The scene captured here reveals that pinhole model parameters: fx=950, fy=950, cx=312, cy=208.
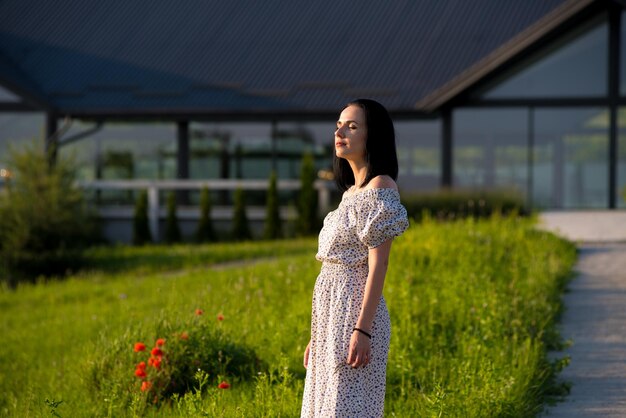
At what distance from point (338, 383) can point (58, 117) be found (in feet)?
62.0

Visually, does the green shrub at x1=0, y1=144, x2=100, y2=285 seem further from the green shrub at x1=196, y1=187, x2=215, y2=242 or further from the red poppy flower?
the red poppy flower

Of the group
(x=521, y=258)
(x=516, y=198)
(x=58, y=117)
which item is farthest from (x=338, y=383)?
(x=58, y=117)

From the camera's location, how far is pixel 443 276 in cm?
898

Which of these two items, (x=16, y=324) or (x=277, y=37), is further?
(x=277, y=37)

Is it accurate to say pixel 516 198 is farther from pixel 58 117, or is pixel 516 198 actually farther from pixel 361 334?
pixel 361 334

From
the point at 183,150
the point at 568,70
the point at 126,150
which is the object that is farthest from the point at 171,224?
the point at 568,70

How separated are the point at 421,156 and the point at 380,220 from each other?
672 inches

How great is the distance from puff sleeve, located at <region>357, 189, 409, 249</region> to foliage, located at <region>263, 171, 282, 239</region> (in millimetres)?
15650

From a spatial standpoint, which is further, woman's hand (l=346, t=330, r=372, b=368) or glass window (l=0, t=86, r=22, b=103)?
glass window (l=0, t=86, r=22, b=103)

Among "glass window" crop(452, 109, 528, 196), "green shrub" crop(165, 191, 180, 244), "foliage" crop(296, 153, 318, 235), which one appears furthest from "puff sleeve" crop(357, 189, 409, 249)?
"glass window" crop(452, 109, 528, 196)

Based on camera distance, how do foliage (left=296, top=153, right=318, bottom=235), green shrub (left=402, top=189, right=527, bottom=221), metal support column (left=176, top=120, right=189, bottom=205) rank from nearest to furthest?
green shrub (left=402, top=189, right=527, bottom=221) < foliage (left=296, top=153, right=318, bottom=235) < metal support column (left=176, top=120, right=189, bottom=205)

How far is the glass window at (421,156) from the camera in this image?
2080 cm

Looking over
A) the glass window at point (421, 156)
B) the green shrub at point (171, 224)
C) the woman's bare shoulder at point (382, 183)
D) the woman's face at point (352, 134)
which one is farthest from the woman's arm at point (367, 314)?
the glass window at point (421, 156)

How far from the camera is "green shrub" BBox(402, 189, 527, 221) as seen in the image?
17750mm
